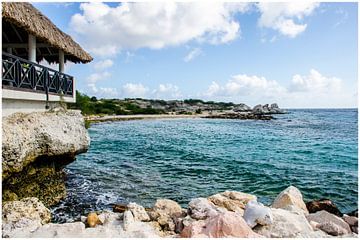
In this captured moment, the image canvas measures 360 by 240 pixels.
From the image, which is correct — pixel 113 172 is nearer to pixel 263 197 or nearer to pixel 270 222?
pixel 263 197

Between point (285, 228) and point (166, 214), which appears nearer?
point (285, 228)

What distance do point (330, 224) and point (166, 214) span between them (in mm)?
3288

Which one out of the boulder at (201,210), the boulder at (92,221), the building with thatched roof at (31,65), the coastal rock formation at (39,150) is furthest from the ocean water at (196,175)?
the building with thatched roof at (31,65)

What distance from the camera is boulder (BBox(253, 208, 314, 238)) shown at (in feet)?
18.0

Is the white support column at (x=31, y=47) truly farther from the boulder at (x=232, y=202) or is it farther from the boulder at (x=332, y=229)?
the boulder at (x=332, y=229)

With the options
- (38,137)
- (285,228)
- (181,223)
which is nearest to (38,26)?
(38,137)

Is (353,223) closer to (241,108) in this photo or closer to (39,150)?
(39,150)

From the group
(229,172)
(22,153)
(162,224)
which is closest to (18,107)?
(22,153)

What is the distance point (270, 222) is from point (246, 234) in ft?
2.52

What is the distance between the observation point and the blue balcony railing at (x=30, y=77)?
24.9ft

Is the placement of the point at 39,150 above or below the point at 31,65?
below

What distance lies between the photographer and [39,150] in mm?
7703

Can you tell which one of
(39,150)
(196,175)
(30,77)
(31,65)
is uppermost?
(31,65)

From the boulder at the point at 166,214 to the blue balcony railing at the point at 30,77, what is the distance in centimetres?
468
